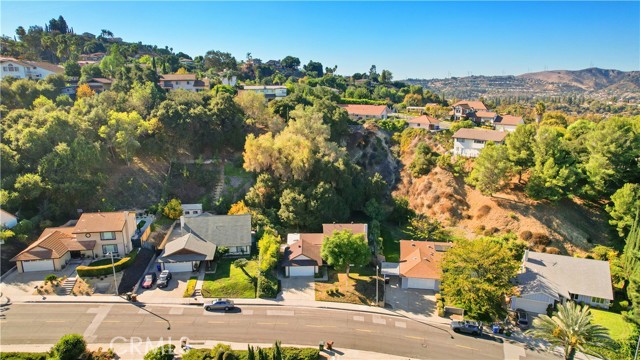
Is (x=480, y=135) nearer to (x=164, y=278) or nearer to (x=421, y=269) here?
(x=421, y=269)

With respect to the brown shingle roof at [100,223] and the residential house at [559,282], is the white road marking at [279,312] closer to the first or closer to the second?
the brown shingle roof at [100,223]

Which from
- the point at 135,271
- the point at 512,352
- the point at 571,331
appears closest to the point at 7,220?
the point at 135,271

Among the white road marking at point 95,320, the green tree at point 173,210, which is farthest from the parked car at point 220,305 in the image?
the green tree at point 173,210

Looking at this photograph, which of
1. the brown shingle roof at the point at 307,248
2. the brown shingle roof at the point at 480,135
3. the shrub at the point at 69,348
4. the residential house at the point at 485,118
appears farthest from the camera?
the residential house at the point at 485,118

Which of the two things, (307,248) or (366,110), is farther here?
(366,110)

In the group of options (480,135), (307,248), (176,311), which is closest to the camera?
(176,311)

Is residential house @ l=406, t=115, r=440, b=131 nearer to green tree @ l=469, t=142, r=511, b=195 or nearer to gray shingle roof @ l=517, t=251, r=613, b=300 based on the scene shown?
green tree @ l=469, t=142, r=511, b=195
